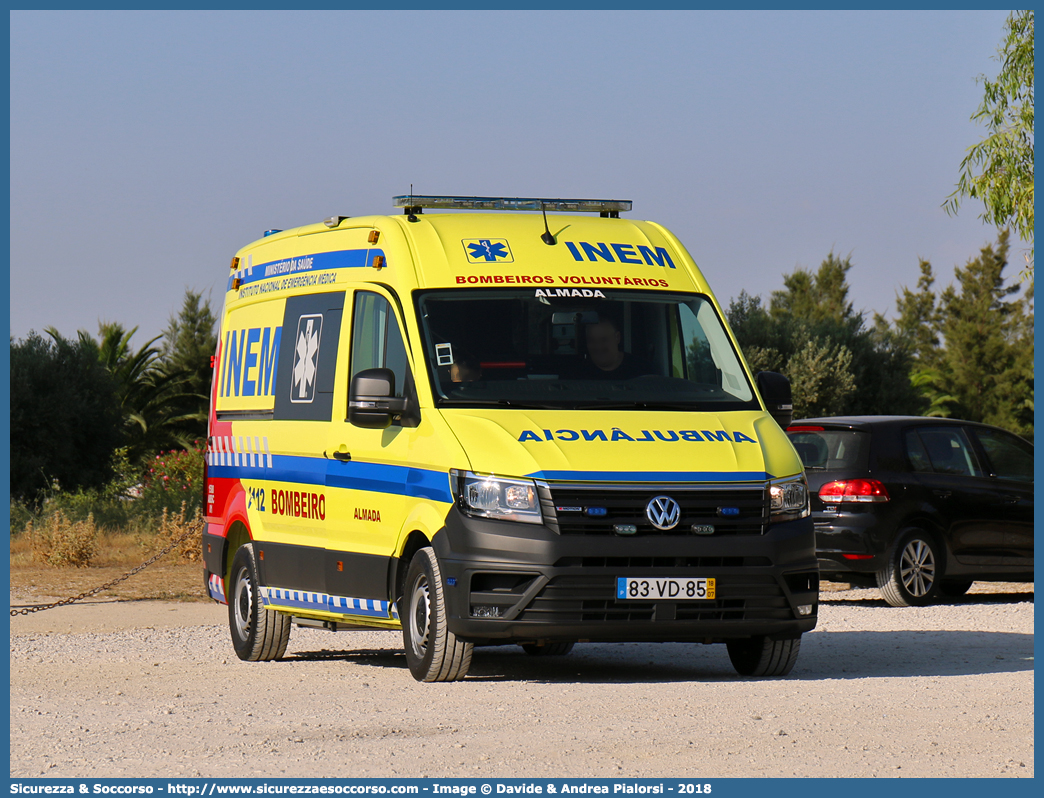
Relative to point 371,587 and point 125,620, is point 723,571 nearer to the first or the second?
point 371,587

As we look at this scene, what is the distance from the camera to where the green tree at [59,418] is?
1300 inches

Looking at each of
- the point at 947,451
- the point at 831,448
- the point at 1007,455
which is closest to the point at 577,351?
the point at 831,448

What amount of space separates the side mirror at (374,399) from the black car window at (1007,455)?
8.09 m

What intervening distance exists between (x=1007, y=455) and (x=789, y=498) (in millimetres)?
7257

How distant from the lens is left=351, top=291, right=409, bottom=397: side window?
9.73m

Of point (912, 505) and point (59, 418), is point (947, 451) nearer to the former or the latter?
point (912, 505)

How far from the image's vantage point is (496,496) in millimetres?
8750

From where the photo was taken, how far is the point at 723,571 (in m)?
8.94

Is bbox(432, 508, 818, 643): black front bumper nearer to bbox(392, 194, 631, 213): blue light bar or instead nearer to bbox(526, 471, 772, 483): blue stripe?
bbox(526, 471, 772, 483): blue stripe

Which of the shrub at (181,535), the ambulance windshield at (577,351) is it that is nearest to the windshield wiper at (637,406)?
the ambulance windshield at (577,351)

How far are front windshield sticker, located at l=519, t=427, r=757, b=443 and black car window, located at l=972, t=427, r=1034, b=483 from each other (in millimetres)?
7079

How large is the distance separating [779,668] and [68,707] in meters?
4.23

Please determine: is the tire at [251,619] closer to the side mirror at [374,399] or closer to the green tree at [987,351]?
the side mirror at [374,399]
